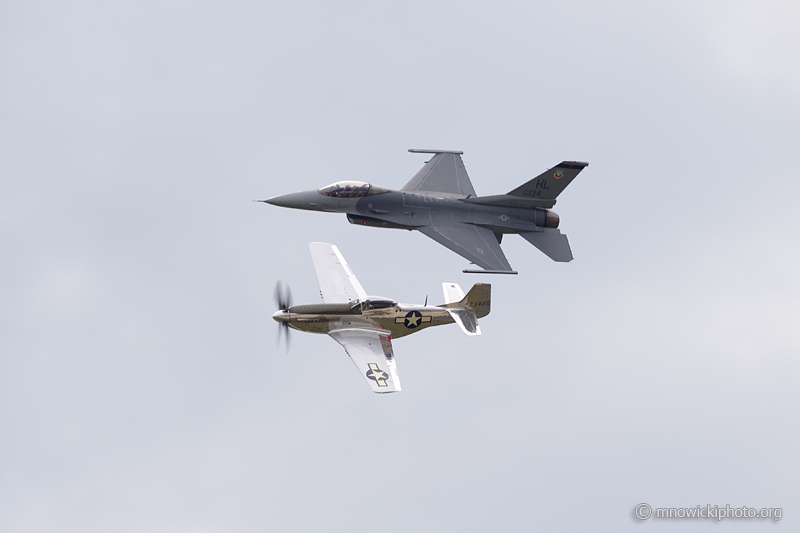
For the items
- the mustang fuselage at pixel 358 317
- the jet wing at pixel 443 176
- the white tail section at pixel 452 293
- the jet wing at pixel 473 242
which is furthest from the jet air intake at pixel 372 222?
the mustang fuselage at pixel 358 317

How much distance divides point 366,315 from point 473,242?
6554 millimetres

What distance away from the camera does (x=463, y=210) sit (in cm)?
4566

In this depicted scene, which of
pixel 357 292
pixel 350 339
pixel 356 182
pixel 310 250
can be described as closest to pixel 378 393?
pixel 350 339

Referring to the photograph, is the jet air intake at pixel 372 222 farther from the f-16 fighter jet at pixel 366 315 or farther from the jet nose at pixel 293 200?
the f-16 fighter jet at pixel 366 315

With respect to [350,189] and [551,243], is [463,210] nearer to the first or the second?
[551,243]

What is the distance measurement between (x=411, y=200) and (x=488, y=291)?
5.48 metres

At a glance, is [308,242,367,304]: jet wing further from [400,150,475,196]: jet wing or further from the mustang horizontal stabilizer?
the mustang horizontal stabilizer

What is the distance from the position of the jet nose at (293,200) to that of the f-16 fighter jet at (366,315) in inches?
92.2

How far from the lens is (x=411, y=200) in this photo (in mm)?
45375

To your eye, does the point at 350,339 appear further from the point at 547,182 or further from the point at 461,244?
the point at 547,182

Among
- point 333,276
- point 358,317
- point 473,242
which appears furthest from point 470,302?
point 333,276

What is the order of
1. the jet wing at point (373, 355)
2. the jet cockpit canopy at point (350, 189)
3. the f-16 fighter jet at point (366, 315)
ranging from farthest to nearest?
the jet cockpit canopy at point (350, 189) → the f-16 fighter jet at point (366, 315) → the jet wing at point (373, 355)

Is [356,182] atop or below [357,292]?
atop

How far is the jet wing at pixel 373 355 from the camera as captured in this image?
1486 inches
